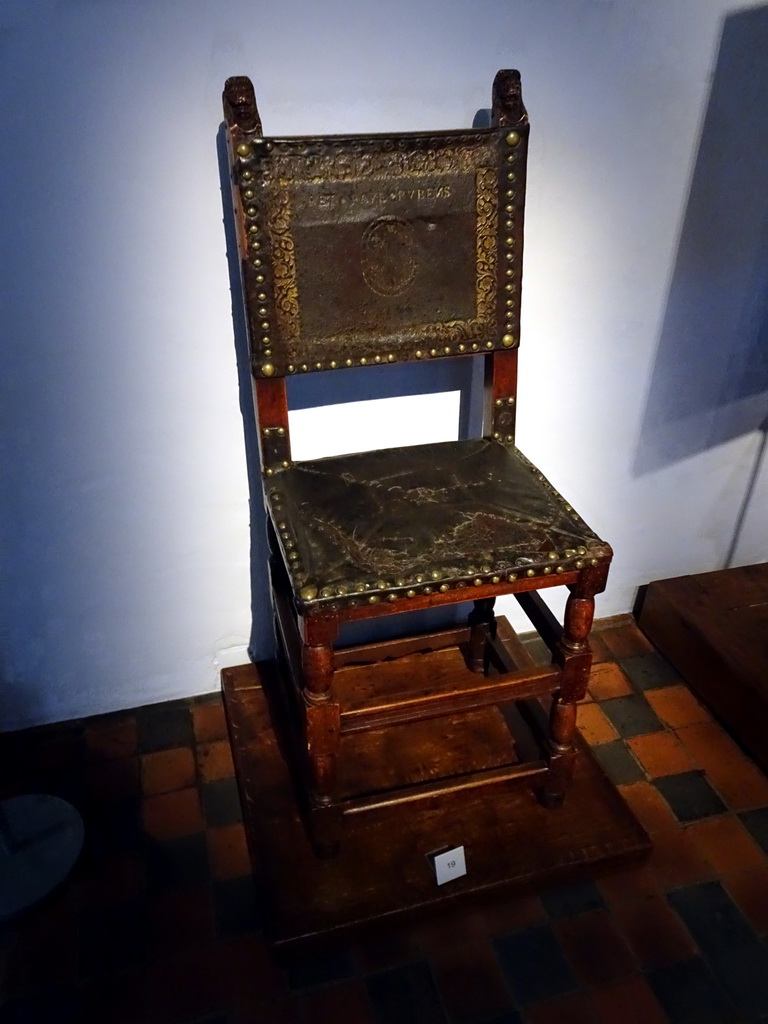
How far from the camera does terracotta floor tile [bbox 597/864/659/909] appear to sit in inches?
64.0

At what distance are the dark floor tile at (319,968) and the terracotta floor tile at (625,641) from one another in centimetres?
112

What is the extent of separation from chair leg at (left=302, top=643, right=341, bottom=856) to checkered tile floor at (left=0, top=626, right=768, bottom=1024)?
0.69ft

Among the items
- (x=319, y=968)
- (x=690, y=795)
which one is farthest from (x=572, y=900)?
(x=319, y=968)

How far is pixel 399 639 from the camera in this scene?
213cm

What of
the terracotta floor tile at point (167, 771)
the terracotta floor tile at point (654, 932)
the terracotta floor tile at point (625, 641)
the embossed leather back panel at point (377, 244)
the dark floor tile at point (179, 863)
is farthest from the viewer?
the terracotta floor tile at point (625, 641)

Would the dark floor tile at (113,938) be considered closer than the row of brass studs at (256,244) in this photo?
No

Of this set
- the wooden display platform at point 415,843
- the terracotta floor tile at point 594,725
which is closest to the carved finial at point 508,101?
the wooden display platform at point 415,843

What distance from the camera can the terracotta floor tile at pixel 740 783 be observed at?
5.99ft

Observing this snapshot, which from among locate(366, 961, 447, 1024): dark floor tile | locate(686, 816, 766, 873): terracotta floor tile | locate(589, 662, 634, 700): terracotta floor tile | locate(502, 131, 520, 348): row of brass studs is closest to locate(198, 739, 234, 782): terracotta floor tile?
locate(366, 961, 447, 1024): dark floor tile

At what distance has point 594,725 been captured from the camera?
6.60 feet

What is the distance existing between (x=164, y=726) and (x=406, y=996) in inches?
35.0

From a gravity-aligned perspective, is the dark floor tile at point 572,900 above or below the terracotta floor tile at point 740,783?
below

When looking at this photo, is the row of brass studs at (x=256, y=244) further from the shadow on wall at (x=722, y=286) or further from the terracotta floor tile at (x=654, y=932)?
the terracotta floor tile at (x=654, y=932)

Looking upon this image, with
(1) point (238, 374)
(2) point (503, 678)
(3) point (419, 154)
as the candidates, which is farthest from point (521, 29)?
(2) point (503, 678)
